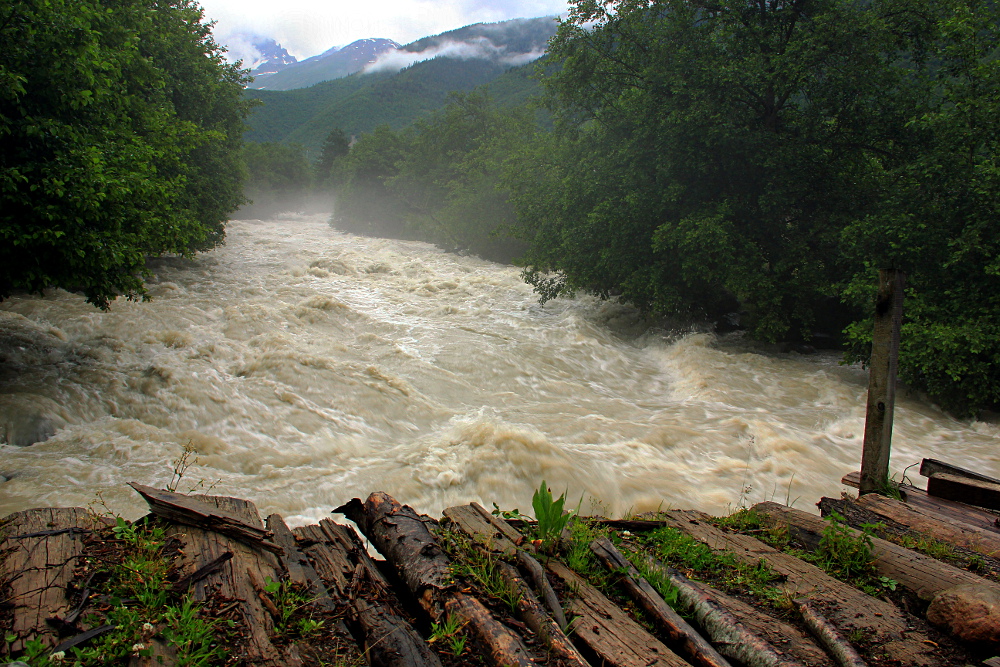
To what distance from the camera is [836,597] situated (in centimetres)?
342

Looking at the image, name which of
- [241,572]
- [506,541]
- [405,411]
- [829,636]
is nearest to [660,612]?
[829,636]

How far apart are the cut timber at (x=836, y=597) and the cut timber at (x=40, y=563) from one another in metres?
4.04

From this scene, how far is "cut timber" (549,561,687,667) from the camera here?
8.97ft

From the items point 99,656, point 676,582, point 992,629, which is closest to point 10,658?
point 99,656

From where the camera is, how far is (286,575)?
307cm

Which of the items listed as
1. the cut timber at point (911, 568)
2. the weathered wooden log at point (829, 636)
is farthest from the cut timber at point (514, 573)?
the cut timber at point (911, 568)

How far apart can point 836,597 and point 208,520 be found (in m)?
3.92

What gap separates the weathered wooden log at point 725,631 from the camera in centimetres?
289

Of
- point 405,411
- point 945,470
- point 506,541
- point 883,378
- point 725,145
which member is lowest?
point 405,411

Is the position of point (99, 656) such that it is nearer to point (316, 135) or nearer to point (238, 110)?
point (238, 110)

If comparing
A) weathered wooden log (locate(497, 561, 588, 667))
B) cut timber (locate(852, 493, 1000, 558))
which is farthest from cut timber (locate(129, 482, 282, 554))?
cut timber (locate(852, 493, 1000, 558))

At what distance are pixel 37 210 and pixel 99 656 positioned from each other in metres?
7.35

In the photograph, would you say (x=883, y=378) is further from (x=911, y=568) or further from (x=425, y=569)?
(x=425, y=569)

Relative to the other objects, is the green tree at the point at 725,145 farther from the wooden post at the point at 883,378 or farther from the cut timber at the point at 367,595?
the cut timber at the point at 367,595
